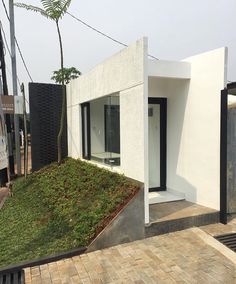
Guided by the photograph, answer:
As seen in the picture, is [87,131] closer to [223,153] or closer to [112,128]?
[112,128]

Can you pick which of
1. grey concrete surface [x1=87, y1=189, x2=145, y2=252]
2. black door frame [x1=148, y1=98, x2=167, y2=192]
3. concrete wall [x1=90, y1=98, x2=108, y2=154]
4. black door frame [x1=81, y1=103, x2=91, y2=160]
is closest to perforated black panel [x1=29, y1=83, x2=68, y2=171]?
black door frame [x1=81, y1=103, x2=91, y2=160]

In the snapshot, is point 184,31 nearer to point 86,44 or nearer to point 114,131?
point 86,44

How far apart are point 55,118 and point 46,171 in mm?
1801

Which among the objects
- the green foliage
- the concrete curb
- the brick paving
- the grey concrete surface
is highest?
the green foliage

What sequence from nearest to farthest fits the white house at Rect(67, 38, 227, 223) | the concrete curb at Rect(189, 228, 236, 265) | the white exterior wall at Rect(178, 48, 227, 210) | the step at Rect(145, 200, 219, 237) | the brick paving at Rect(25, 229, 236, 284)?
the brick paving at Rect(25, 229, 236, 284), the concrete curb at Rect(189, 228, 236, 265), the step at Rect(145, 200, 219, 237), the white house at Rect(67, 38, 227, 223), the white exterior wall at Rect(178, 48, 227, 210)

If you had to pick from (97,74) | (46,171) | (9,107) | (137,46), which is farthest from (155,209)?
(9,107)

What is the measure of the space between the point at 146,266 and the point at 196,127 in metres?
2.78

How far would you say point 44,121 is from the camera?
885 centimetres

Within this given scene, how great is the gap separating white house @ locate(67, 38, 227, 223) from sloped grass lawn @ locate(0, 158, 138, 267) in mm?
442

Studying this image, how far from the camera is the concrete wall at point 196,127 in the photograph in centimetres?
468

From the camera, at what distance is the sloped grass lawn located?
3.98 meters

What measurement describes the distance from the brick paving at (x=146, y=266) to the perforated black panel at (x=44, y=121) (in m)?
5.59

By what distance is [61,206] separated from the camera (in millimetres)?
5387

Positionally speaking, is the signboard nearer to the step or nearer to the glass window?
the glass window
